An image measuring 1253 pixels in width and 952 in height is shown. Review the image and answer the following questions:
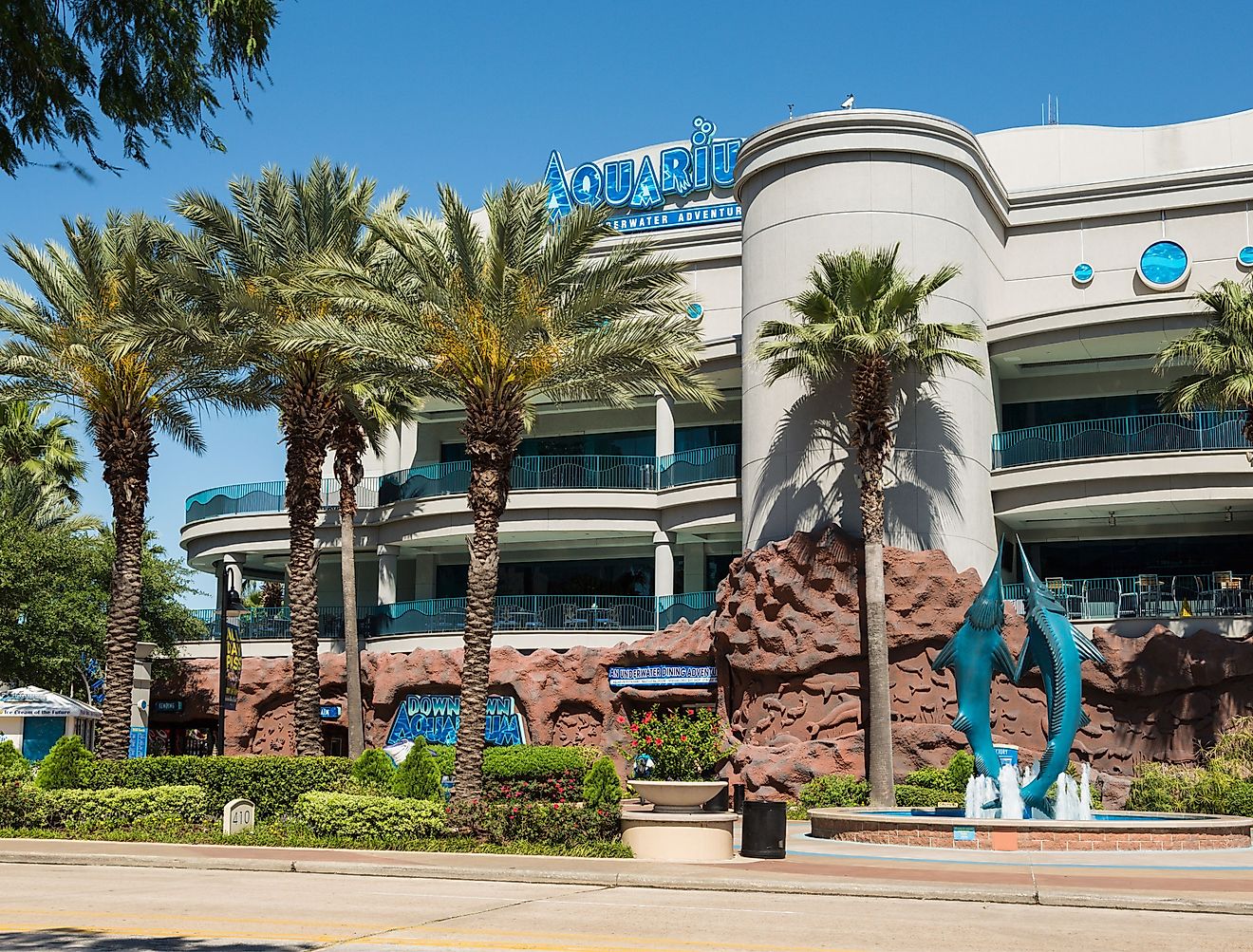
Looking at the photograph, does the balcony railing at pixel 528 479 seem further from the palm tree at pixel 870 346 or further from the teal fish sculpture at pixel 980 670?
the teal fish sculpture at pixel 980 670

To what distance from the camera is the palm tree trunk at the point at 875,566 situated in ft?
99.7

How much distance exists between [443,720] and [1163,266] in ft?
75.6

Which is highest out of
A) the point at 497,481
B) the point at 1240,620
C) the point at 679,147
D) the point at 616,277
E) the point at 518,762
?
the point at 679,147

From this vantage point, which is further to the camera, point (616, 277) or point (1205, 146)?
point (1205, 146)

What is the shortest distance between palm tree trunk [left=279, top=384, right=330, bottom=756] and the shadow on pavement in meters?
17.0

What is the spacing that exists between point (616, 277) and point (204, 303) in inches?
376

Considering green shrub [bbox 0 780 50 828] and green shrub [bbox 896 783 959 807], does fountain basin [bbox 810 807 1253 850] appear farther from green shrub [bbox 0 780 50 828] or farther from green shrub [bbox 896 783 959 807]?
green shrub [bbox 0 780 50 828]

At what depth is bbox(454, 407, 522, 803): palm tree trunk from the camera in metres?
22.8

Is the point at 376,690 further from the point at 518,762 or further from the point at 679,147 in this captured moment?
the point at 679,147

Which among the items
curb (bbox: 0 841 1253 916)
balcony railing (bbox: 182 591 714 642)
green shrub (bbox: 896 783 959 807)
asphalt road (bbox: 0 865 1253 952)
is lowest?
green shrub (bbox: 896 783 959 807)

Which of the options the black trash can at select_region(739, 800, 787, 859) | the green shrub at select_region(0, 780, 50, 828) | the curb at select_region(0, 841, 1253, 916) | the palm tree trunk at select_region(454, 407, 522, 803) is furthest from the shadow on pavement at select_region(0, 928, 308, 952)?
the green shrub at select_region(0, 780, 50, 828)

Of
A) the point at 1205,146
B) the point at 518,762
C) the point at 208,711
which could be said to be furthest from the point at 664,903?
the point at 1205,146

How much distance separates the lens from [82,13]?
7469mm

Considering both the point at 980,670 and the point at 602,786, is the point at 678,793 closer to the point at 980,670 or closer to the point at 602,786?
the point at 602,786
